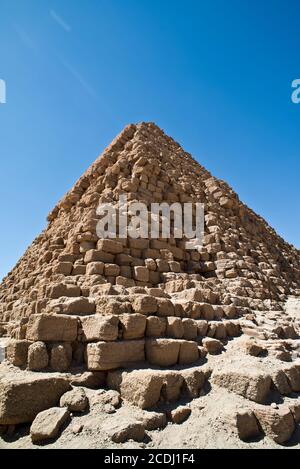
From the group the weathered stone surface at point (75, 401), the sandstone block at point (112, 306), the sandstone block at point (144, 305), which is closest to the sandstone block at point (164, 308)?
the sandstone block at point (144, 305)

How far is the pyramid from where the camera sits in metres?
3.96

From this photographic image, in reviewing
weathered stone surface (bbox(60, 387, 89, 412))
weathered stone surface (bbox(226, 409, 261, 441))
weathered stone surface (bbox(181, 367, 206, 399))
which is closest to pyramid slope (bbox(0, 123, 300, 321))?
weathered stone surface (bbox(60, 387, 89, 412))

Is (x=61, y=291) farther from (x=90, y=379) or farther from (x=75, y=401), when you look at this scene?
(x=75, y=401)

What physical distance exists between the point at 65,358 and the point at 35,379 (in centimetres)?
61

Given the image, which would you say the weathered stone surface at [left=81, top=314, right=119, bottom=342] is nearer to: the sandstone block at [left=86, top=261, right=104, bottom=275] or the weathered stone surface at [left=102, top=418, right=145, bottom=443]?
the weathered stone surface at [left=102, top=418, right=145, bottom=443]

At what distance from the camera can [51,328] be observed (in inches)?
162

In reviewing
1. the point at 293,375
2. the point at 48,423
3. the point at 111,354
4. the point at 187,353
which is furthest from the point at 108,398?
the point at 293,375

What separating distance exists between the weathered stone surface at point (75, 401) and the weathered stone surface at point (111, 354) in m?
0.43

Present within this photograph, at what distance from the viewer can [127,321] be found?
4297 mm

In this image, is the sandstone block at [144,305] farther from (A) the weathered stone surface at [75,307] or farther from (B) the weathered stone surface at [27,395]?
(B) the weathered stone surface at [27,395]

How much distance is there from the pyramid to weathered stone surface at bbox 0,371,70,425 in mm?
73

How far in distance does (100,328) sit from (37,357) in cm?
101

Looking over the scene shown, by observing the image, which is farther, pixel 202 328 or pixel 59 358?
pixel 202 328

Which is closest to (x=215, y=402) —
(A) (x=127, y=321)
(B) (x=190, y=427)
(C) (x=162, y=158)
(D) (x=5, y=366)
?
(B) (x=190, y=427)
